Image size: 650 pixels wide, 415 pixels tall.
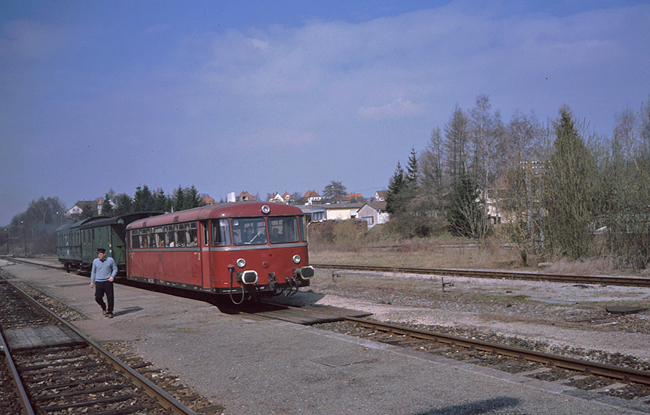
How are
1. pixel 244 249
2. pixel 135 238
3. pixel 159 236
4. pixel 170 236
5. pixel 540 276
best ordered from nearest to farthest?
pixel 244 249, pixel 170 236, pixel 159 236, pixel 540 276, pixel 135 238

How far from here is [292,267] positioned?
13430 mm

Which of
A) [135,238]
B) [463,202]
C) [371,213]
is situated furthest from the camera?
[371,213]

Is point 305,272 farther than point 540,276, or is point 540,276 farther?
point 540,276

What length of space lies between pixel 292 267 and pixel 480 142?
40.2 m

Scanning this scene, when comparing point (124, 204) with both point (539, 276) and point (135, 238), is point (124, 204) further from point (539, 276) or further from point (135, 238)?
point (539, 276)

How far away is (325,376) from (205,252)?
706cm

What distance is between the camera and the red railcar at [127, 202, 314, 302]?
12.7 m

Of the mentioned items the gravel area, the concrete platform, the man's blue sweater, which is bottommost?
the gravel area

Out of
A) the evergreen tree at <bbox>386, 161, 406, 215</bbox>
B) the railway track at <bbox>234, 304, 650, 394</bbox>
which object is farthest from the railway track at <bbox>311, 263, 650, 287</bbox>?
the evergreen tree at <bbox>386, 161, 406, 215</bbox>

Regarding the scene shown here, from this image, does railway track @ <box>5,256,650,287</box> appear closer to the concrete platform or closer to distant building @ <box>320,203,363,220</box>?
Result: the concrete platform

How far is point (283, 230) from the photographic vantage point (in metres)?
13.6

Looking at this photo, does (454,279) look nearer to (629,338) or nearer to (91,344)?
(629,338)

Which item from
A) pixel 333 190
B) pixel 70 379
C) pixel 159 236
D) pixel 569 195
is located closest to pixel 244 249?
pixel 159 236

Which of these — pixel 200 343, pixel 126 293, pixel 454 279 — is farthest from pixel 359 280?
pixel 200 343
